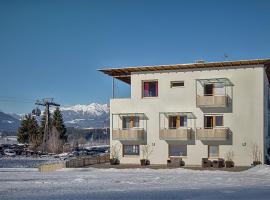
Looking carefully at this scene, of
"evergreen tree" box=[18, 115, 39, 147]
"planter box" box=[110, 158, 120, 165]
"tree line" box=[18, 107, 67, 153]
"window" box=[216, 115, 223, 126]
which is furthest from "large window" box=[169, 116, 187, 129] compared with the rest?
"evergreen tree" box=[18, 115, 39, 147]

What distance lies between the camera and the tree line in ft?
242

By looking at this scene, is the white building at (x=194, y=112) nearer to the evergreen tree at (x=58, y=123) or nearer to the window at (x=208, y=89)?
the window at (x=208, y=89)

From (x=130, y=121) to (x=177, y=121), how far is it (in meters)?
4.32

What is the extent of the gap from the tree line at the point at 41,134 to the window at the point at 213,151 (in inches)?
1729

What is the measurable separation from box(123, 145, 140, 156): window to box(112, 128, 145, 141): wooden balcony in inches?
45.4

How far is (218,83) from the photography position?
3400 cm

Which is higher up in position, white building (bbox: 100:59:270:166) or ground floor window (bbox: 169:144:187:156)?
white building (bbox: 100:59:270:166)

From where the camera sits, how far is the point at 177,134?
34.2 meters

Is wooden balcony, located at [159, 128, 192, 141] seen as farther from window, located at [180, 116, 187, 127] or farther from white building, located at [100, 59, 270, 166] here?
window, located at [180, 116, 187, 127]

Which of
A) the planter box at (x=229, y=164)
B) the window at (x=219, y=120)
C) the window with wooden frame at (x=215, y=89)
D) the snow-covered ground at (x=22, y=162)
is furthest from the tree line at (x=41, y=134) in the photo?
the planter box at (x=229, y=164)

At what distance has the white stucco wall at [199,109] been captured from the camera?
32.9 metres

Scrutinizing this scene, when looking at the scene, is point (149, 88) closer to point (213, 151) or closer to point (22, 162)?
point (213, 151)

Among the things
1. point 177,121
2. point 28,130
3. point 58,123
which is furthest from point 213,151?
point 28,130

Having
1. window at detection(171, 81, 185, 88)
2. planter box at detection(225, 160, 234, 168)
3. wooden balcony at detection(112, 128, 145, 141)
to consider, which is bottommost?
planter box at detection(225, 160, 234, 168)
